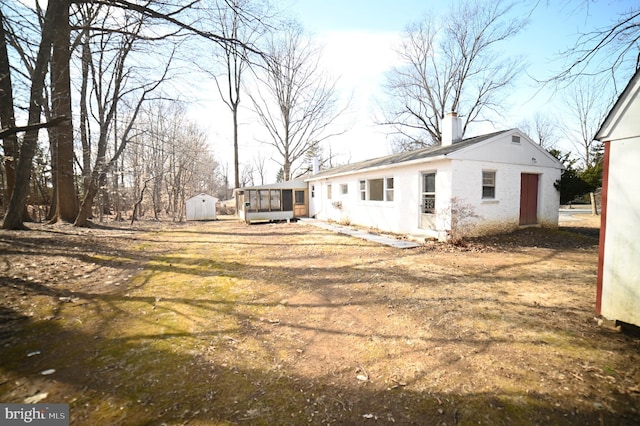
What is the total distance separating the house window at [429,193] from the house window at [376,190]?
2.43m

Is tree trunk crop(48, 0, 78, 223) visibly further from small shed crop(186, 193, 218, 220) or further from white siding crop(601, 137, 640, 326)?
white siding crop(601, 137, 640, 326)

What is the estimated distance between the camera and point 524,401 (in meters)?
2.16

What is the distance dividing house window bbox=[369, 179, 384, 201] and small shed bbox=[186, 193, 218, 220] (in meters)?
15.9

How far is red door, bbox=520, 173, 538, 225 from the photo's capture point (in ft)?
34.5

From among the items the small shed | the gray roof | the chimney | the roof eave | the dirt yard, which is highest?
the chimney

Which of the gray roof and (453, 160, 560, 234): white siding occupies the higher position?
the gray roof

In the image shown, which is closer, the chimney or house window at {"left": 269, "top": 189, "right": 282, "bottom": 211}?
the chimney

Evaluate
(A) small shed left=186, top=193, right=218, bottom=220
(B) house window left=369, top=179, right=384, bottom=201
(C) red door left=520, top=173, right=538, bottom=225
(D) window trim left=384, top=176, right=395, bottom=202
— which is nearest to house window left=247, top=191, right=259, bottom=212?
(A) small shed left=186, top=193, right=218, bottom=220

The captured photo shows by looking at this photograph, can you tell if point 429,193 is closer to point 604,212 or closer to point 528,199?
point 528,199

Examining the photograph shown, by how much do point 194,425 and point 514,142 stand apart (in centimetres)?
1239

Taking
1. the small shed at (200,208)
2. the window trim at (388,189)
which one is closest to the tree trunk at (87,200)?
the small shed at (200,208)

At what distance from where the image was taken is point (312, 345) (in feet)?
10.1

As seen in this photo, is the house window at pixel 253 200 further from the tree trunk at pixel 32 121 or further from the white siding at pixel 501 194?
the white siding at pixel 501 194

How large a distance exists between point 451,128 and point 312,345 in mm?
11020
